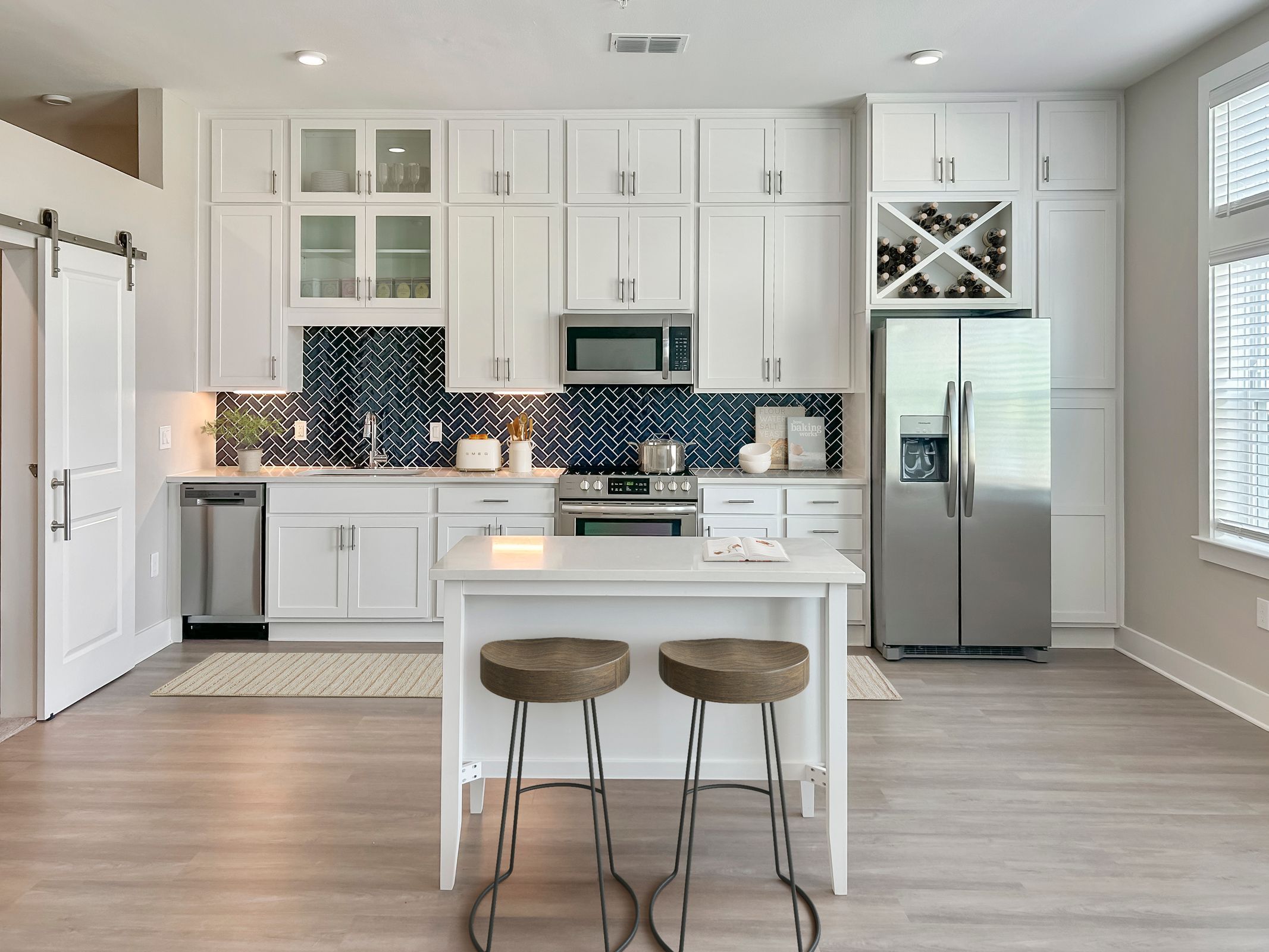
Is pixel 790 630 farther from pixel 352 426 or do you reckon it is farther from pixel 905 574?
pixel 352 426

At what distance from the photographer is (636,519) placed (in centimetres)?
474

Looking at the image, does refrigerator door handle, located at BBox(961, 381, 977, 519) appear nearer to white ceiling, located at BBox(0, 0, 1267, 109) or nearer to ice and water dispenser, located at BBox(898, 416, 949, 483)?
ice and water dispenser, located at BBox(898, 416, 949, 483)

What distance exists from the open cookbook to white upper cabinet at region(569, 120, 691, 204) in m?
2.95

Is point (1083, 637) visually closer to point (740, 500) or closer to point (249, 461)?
point (740, 500)

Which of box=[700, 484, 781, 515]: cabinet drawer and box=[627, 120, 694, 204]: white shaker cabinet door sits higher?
box=[627, 120, 694, 204]: white shaker cabinet door

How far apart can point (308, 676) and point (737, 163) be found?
3575mm

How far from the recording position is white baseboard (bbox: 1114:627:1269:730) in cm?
365

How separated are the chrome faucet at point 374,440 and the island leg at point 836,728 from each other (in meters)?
3.58

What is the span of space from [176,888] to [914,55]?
441cm

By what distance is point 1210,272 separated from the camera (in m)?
3.91

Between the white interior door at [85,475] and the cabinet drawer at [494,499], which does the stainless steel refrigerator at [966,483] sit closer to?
the cabinet drawer at [494,499]

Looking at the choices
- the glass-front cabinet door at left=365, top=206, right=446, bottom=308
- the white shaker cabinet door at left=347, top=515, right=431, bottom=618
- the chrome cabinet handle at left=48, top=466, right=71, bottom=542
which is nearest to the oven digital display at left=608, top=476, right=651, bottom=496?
the white shaker cabinet door at left=347, top=515, right=431, bottom=618

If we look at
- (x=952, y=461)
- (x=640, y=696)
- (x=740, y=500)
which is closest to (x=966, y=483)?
(x=952, y=461)

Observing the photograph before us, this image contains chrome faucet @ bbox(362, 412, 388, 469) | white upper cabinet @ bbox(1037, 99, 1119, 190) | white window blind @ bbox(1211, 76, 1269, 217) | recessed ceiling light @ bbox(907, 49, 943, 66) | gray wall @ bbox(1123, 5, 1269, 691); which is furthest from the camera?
chrome faucet @ bbox(362, 412, 388, 469)
